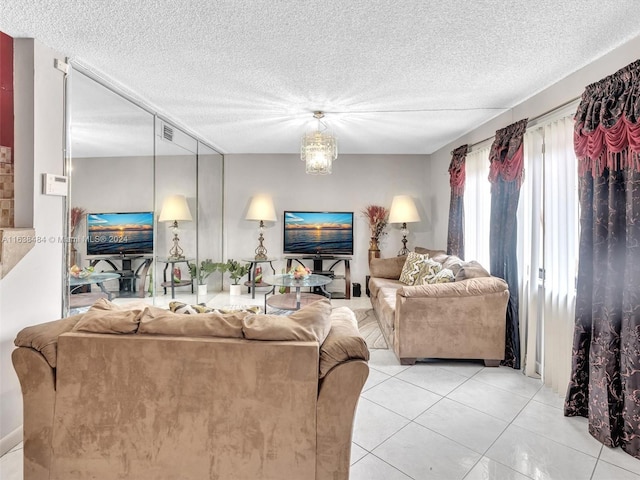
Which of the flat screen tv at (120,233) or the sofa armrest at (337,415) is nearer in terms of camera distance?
the sofa armrest at (337,415)

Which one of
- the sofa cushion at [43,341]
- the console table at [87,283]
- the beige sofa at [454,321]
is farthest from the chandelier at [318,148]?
the sofa cushion at [43,341]

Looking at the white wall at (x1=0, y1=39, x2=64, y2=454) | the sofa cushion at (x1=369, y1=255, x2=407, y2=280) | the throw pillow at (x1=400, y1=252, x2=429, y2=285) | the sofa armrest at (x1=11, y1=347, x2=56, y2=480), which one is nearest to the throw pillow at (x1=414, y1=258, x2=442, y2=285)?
the throw pillow at (x1=400, y1=252, x2=429, y2=285)

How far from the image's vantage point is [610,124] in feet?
6.51

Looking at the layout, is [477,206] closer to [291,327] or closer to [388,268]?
[388,268]

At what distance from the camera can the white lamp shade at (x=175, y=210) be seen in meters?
3.72

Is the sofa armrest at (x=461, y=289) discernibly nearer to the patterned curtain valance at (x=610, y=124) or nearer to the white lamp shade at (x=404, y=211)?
the patterned curtain valance at (x=610, y=124)

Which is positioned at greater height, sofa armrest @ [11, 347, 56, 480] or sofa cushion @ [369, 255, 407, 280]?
sofa cushion @ [369, 255, 407, 280]

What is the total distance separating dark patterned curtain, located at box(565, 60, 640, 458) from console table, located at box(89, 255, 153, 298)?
3556mm

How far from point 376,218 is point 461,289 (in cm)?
263

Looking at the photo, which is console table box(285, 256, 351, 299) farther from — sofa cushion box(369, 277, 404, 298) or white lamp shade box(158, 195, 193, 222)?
white lamp shade box(158, 195, 193, 222)

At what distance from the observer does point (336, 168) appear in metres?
5.57

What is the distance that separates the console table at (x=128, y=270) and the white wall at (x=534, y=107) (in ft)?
12.5

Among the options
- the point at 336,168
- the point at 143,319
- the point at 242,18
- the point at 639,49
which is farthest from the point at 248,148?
the point at 639,49

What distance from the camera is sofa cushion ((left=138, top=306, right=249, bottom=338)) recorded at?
4.96ft
